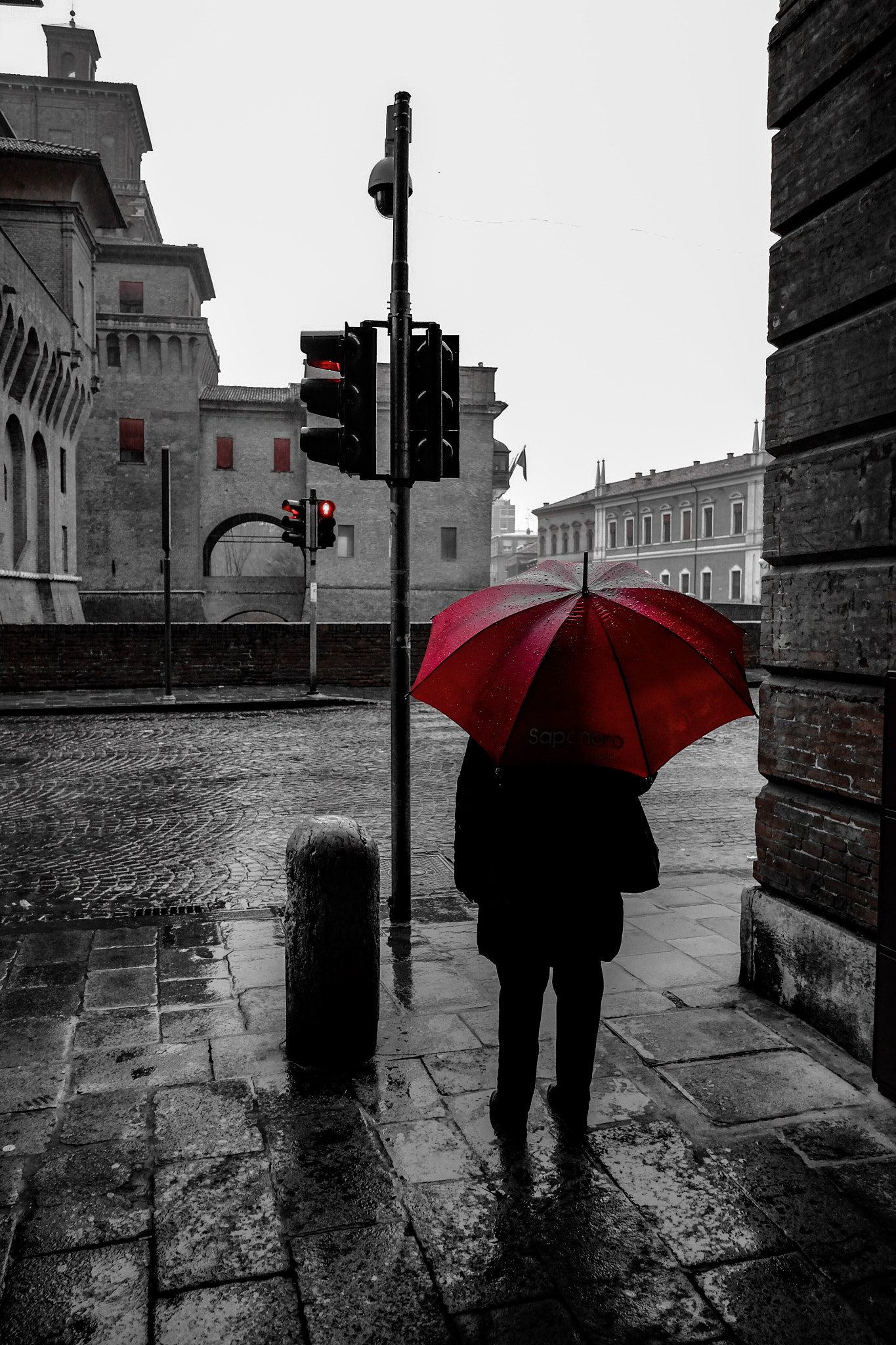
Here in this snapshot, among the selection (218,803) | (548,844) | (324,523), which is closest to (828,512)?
(548,844)

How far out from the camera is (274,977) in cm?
456

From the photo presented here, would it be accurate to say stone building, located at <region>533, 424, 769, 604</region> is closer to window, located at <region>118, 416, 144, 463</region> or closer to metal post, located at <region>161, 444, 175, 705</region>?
window, located at <region>118, 416, 144, 463</region>

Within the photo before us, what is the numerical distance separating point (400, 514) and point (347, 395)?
26.4 inches

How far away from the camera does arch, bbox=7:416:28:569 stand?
28.9 metres

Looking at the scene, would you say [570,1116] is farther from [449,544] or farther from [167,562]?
[449,544]

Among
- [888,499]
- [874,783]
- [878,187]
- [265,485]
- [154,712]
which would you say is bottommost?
[154,712]

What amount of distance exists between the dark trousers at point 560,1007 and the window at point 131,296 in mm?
46862

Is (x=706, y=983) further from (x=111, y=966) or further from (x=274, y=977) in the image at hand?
(x=111, y=966)

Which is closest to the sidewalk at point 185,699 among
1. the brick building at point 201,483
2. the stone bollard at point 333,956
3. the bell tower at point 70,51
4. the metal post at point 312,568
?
the metal post at point 312,568

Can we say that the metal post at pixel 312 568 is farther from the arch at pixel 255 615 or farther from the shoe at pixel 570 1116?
the arch at pixel 255 615

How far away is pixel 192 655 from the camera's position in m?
20.2

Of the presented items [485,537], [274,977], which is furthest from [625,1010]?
[485,537]

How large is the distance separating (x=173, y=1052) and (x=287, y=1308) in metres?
1.56

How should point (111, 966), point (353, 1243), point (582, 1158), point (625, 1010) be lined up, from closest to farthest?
point (353, 1243), point (582, 1158), point (625, 1010), point (111, 966)
